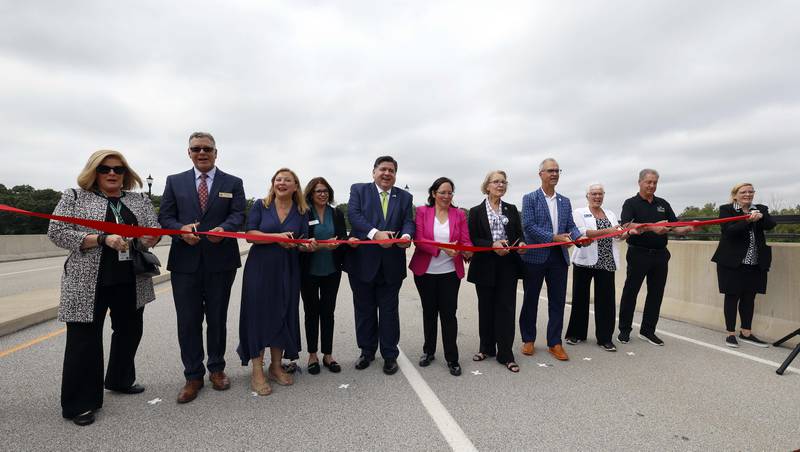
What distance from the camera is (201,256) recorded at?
3615mm

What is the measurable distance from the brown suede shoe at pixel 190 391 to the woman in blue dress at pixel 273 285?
42cm

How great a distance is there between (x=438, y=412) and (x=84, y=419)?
8.80 feet

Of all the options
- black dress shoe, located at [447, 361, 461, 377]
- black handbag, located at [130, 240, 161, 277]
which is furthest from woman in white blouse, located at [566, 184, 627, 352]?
black handbag, located at [130, 240, 161, 277]

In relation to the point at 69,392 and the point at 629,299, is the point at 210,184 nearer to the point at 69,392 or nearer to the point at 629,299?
the point at 69,392

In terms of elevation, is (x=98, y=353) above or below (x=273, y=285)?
below

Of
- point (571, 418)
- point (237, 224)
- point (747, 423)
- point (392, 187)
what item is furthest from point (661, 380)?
point (237, 224)

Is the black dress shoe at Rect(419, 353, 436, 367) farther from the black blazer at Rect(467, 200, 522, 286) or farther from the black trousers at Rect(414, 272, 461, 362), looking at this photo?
the black blazer at Rect(467, 200, 522, 286)

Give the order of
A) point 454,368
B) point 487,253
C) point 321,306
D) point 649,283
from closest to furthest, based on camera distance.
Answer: point 454,368, point 321,306, point 487,253, point 649,283

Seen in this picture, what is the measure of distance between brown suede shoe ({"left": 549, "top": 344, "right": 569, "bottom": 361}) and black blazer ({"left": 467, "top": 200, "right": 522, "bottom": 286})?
913mm

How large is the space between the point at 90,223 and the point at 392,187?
2740 mm

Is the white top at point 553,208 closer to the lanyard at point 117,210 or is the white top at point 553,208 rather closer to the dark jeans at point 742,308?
the dark jeans at point 742,308

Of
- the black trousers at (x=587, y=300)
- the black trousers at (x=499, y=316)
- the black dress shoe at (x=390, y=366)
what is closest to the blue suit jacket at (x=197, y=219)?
the black dress shoe at (x=390, y=366)

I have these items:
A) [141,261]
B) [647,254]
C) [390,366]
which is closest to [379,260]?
[390,366]

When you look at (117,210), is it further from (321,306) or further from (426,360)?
(426,360)
